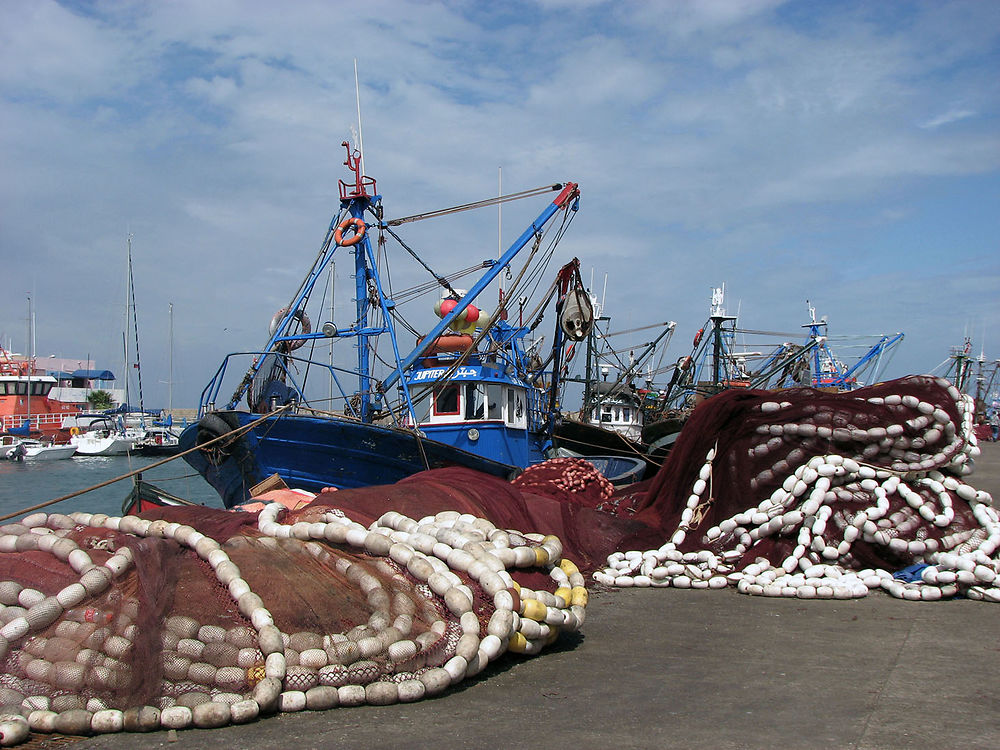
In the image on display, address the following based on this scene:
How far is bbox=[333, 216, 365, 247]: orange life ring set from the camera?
13.1 m

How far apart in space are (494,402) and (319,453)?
11.8 feet

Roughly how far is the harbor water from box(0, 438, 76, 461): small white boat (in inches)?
19.0

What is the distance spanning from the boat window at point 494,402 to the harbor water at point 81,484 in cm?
666

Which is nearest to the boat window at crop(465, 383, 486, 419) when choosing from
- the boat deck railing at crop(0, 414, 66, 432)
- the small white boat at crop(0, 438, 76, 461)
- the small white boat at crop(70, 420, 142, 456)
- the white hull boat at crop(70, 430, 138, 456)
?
the small white boat at crop(70, 420, 142, 456)

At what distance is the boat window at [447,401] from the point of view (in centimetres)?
1315

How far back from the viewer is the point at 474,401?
13164 millimetres

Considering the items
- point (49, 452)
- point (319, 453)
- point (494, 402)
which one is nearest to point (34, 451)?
point (49, 452)

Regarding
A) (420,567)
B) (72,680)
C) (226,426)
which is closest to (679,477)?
(420,567)

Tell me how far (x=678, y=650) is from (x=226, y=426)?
7.97 m

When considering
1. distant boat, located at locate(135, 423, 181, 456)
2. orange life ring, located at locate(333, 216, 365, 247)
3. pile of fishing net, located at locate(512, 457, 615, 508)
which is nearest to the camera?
pile of fishing net, located at locate(512, 457, 615, 508)

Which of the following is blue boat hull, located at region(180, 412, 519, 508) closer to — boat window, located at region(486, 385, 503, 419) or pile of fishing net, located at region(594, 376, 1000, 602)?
boat window, located at region(486, 385, 503, 419)

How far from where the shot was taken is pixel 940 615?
4.60 meters

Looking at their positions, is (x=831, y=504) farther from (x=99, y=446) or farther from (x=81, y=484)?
(x=99, y=446)

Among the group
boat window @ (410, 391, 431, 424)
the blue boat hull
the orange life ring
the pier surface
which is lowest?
the pier surface
